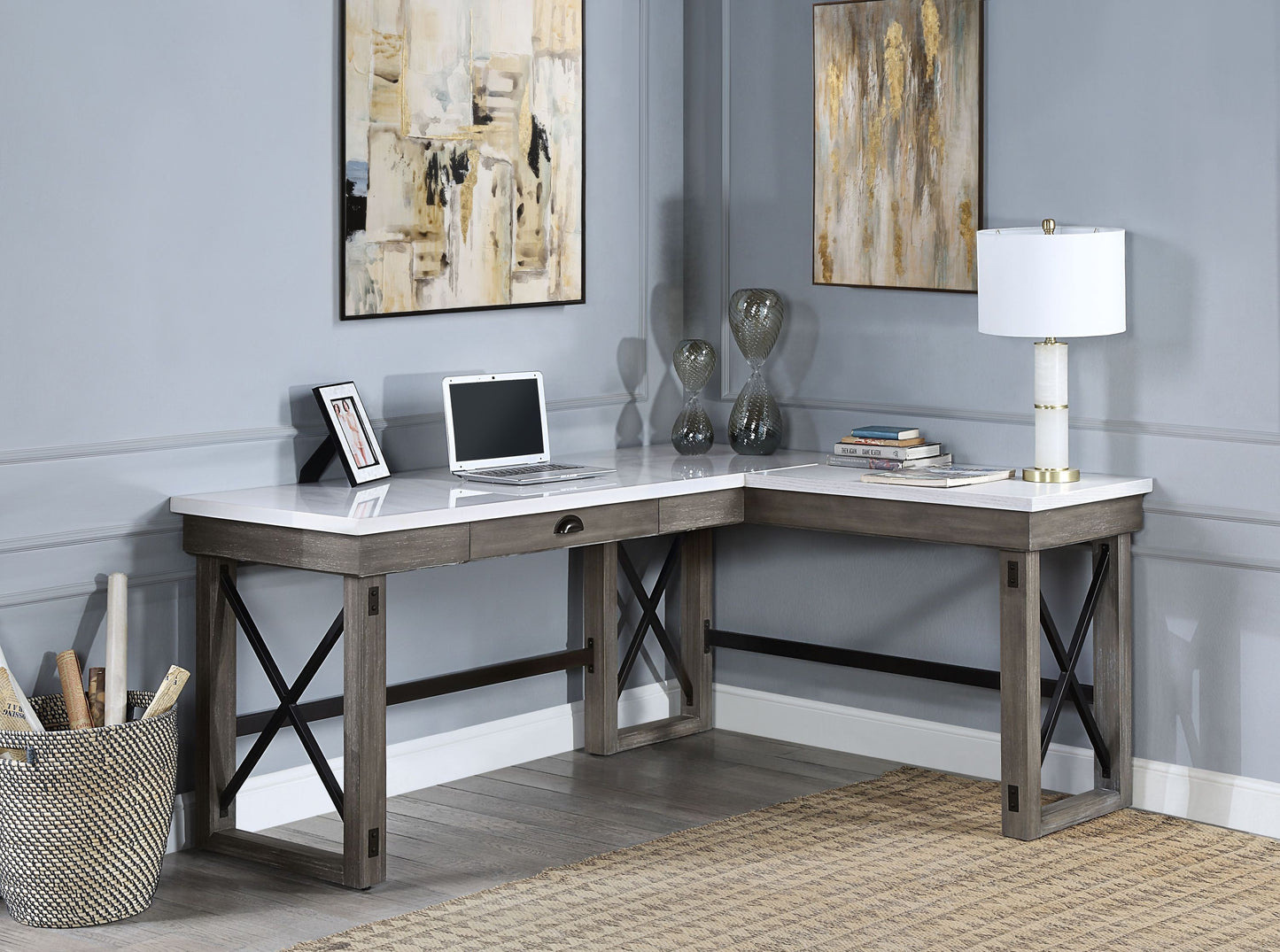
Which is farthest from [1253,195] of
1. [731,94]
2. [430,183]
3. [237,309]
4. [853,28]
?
[237,309]

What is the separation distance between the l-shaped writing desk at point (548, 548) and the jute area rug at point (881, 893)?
0.21 metres

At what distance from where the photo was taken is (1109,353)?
428cm

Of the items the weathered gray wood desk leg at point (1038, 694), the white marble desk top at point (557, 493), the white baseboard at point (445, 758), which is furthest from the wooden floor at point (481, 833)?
the white marble desk top at point (557, 493)

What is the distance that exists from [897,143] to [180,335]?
6.44ft

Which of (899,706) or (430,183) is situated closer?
(430,183)

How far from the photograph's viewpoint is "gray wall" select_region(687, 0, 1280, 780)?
13.2ft

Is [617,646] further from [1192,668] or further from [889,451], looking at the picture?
[1192,668]

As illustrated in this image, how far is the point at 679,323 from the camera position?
514cm

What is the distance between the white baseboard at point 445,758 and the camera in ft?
13.4

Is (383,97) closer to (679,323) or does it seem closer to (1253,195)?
(679,323)

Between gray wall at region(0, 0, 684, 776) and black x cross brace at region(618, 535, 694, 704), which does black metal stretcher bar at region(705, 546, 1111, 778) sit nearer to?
black x cross brace at region(618, 535, 694, 704)

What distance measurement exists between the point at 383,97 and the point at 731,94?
3.96ft

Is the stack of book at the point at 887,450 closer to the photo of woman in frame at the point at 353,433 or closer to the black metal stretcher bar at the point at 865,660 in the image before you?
the black metal stretcher bar at the point at 865,660

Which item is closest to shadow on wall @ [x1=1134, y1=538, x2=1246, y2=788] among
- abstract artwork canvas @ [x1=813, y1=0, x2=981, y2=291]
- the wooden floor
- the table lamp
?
the table lamp
